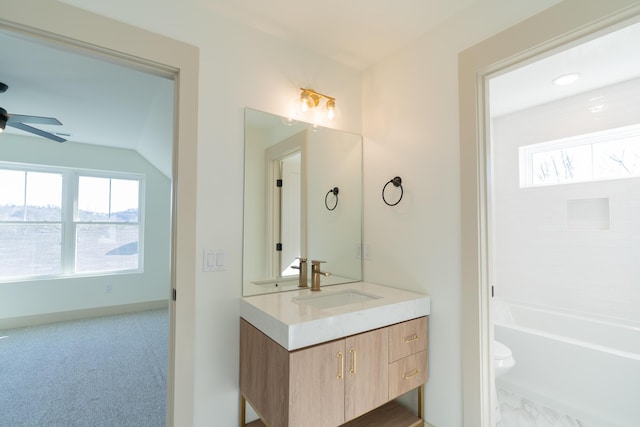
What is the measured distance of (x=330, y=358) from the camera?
4.21 ft

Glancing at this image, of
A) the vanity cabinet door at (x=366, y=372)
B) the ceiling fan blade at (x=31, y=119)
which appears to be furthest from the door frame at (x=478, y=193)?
the ceiling fan blade at (x=31, y=119)

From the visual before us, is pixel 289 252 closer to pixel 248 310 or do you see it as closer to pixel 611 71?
pixel 248 310

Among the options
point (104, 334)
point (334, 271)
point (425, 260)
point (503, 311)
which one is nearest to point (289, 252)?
point (334, 271)

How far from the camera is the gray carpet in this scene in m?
1.99

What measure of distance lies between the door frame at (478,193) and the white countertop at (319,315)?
29cm

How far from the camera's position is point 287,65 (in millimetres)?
1865

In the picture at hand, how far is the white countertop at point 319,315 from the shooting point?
3.99ft

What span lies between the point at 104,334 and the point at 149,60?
3472mm

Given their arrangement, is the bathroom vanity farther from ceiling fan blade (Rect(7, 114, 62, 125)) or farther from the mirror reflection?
ceiling fan blade (Rect(7, 114, 62, 125))

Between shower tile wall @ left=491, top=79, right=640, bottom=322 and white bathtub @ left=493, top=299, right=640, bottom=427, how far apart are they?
0.18m

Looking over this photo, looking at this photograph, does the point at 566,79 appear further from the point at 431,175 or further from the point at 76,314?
the point at 76,314

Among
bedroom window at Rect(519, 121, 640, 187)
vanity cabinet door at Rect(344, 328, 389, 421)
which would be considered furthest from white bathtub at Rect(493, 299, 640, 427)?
vanity cabinet door at Rect(344, 328, 389, 421)

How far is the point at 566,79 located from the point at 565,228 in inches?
50.8

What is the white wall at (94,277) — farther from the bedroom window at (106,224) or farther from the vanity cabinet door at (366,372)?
the vanity cabinet door at (366,372)
